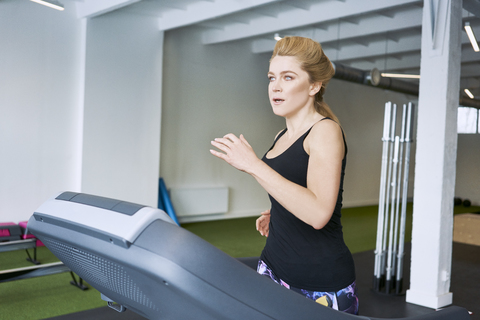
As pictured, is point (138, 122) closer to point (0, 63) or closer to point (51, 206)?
point (0, 63)

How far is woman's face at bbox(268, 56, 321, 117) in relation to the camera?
108 centimetres

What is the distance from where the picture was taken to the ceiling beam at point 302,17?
5.15 m

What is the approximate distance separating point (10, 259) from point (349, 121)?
25.0 feet

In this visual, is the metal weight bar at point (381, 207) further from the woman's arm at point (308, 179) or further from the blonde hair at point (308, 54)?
the woman's arm at point (308, 179)

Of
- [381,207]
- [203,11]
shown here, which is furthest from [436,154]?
[203,11]

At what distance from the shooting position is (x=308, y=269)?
1094mm

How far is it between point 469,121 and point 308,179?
546cm

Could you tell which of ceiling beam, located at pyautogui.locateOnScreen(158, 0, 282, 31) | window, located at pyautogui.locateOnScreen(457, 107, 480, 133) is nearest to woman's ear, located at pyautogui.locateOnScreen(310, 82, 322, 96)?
ceiling beam, located at pyautogui.locateOnScreen(158, 0, 282, 31)

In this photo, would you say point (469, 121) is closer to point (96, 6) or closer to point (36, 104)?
point (96, 6)

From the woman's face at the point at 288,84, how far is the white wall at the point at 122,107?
15.9 feet

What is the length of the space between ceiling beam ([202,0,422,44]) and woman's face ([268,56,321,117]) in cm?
434

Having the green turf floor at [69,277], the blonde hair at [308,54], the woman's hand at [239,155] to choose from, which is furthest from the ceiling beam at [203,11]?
the woman's hand at [239,155]

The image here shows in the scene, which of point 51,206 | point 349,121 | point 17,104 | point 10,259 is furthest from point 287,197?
point 349,121

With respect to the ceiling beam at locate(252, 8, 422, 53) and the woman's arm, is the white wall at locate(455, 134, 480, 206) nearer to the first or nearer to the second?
the ceiling beam at locate(252, 8, 422, 53)
